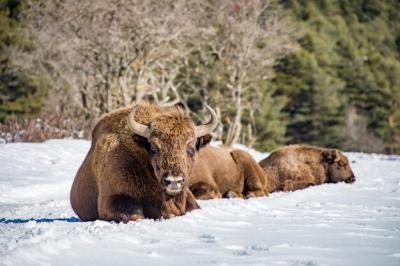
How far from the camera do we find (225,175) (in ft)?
37.7

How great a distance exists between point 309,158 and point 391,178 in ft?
9.48

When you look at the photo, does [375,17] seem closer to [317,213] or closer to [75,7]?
[75,7]

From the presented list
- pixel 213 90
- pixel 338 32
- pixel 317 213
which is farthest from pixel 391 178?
pixel 338 32

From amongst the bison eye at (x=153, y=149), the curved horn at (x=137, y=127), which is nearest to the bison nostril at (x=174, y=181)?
the bison eye at (x=153, y=149)

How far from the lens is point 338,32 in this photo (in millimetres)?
74375

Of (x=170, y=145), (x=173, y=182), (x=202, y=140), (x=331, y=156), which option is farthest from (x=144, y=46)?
(x=173, y=182)

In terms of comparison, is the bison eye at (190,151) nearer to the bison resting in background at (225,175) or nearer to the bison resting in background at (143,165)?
the bison resting in background at (143,165)

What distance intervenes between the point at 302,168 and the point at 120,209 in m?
8.53

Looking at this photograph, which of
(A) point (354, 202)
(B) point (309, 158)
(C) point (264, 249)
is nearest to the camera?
(C) point (264, 249)

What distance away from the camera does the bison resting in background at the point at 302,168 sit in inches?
535

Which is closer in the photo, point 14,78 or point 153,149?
point 153,149

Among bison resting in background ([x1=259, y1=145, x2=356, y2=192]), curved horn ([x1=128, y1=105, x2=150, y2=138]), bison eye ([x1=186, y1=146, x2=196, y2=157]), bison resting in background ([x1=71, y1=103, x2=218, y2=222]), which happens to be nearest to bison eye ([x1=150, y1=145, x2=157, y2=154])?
bison resting in background ([x1=71, y1=103, x2=218, y2=222])

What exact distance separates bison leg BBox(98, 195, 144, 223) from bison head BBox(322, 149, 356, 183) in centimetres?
908

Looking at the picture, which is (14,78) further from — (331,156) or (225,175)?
(225,175)
